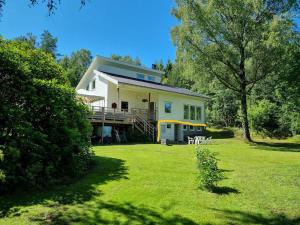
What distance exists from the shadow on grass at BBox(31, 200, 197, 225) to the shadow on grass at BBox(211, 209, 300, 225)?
36.7 inches

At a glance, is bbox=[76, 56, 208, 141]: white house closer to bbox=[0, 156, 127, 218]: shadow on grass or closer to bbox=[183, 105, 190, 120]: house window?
bbox=[183, 105, 190, 120]: house window

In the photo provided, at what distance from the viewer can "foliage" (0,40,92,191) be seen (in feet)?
22.9

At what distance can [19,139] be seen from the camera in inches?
278

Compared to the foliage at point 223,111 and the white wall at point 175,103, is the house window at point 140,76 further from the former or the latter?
the foliage at point 223,111

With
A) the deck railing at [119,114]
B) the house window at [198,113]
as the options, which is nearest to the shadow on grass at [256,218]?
the deck railing at [119,114]

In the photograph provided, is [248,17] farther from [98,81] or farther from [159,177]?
[159,177]

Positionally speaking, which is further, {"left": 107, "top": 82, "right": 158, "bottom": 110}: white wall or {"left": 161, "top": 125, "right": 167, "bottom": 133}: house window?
{"left": 161, "top": 125, "right": 167, "bottom": 133}: house window

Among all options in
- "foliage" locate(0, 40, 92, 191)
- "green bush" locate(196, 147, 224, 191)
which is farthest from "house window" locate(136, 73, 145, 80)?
"green bush" locate(196, 147, 224, 191)

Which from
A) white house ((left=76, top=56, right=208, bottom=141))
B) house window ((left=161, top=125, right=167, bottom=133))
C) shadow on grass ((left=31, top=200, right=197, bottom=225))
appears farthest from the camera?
house window ((left=161, top=125, right=167, bottom=133))

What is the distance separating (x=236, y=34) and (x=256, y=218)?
19423 millimetres

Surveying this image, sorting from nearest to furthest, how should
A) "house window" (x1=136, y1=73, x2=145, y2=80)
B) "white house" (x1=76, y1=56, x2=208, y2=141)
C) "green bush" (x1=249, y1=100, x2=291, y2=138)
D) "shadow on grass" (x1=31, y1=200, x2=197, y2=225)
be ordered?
1. "shadow on grass" (x1=31, y1=200, x2=197, y2=225)
2. "white house" (x1=76, y1=56, x2=208, y2=141)
3. "house window" (x1=136, y1=73, x2=145, y2=80)
4. "green bush" (x1=249, y1=100, x2=291, y2=138)

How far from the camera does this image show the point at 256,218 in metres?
5.80

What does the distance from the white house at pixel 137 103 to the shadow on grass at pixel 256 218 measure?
1639 cm

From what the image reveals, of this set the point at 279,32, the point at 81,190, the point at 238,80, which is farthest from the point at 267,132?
the point at 81,190
